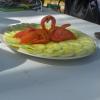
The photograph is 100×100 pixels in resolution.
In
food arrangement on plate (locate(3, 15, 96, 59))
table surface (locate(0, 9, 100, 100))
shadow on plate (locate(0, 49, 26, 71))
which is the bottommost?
table surface (locate(0, 9, 100, 100))

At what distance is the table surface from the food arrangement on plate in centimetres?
2

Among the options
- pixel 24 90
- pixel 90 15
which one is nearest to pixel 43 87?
pixel 24 90

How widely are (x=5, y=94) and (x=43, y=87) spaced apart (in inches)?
3.0

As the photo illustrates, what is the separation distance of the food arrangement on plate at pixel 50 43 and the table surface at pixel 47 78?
0.02 m

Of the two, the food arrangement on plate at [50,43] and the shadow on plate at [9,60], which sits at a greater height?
the food arrangement on plate at [50,43]

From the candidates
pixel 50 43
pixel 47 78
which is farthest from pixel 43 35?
pixel 47 78

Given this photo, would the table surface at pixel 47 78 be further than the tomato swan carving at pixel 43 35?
No

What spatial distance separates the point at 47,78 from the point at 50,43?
0.13m

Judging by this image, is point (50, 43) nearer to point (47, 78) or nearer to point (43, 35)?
point (43, 35)

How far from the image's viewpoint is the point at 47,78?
1.87ft

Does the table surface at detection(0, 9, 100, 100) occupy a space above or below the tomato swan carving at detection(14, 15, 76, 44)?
below

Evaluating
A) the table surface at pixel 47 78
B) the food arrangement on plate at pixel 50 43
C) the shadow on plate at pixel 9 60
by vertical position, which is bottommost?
the table surface at pixel 47 78

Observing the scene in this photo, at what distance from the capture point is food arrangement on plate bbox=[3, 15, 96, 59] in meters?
0.63

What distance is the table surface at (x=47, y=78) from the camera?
0.51 meters
